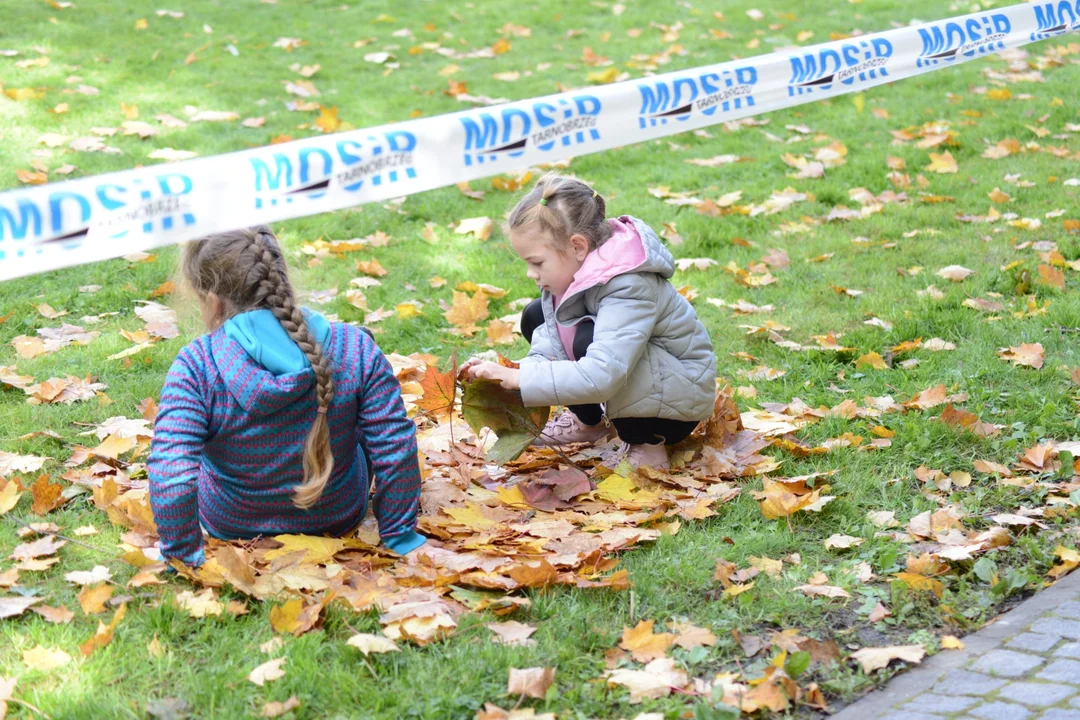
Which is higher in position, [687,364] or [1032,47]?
[1032,47]

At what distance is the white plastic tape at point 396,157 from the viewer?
104 inches

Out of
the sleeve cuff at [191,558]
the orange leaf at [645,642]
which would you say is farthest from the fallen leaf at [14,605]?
the orange leaf at [645,642]

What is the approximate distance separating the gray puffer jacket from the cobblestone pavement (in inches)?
49.0

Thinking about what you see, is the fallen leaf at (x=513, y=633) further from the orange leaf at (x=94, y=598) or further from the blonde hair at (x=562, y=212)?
the blonde hair at (x=562, y=212)

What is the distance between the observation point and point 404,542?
3.20 metres

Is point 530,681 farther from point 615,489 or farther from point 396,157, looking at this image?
point 396,157

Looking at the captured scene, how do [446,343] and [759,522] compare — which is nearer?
[759,522]

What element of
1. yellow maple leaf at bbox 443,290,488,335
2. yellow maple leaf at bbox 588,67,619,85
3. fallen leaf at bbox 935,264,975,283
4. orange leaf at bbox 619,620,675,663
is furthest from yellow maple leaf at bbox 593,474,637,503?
yellow maple leaf at bbox 588,67,619,85

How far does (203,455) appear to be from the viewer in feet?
10.3

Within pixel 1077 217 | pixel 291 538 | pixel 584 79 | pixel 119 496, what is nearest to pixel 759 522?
pixel 291 538

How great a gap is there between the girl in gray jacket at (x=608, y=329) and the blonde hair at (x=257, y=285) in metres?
0.74

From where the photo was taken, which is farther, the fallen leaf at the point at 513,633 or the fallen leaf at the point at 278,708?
the fallen leaf at the point at 513,633

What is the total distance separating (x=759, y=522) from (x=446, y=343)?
6.72 feet

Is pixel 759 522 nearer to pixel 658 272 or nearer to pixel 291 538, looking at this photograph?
pixel 658 272
